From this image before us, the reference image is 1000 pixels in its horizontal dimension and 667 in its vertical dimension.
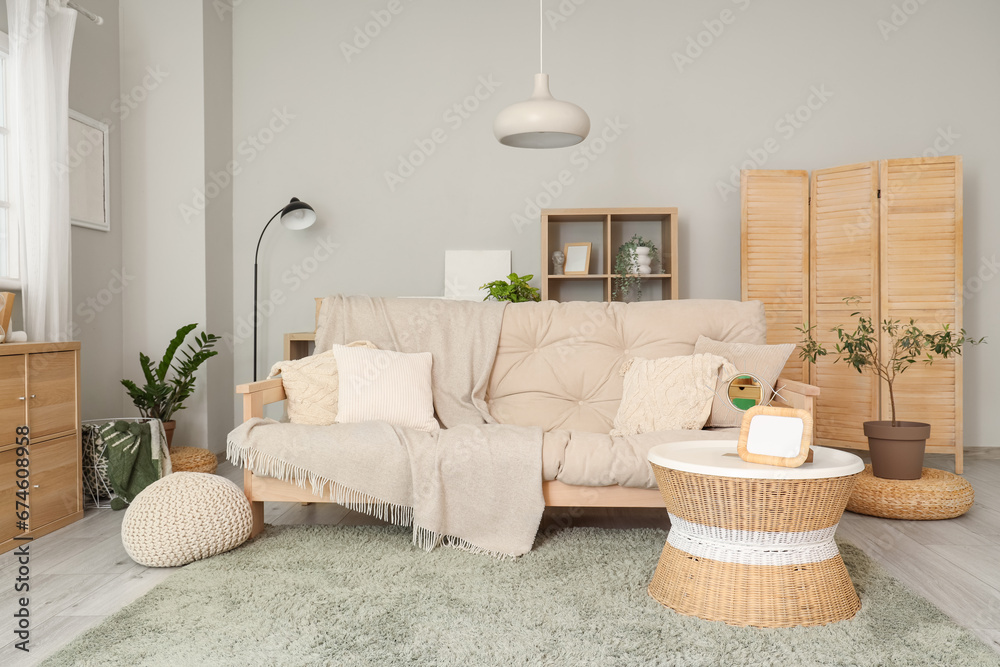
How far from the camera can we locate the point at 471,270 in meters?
4.47

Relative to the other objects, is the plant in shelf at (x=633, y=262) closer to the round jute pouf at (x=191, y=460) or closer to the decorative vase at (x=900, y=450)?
the decorative vase at (x=900, y=450)

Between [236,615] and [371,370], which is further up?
[371,370]

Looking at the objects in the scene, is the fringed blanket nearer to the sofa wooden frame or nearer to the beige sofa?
the sofa wooden frame

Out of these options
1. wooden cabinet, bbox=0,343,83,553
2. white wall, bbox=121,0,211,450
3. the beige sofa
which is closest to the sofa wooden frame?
the beige sofa

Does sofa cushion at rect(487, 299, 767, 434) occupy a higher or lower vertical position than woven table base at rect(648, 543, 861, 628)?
higher

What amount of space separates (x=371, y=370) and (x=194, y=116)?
7.57 ft

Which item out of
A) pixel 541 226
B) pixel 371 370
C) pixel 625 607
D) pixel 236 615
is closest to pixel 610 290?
pixel 541 226

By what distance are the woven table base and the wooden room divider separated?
2236 mm

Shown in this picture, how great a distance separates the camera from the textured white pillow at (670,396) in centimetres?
263

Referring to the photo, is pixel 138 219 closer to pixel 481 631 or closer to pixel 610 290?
pixel 610 290

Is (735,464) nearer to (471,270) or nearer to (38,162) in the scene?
(471,270)

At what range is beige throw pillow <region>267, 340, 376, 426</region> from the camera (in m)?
2.77

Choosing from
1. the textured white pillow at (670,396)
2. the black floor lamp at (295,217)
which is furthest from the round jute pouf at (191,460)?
the textured white pillow at (670,396)

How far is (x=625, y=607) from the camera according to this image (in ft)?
6.36
